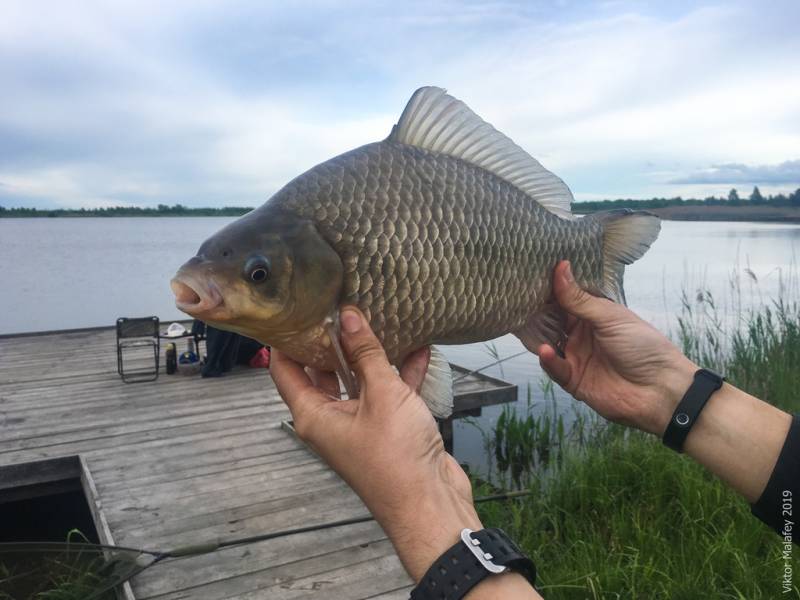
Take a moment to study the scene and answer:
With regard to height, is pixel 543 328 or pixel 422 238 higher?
pixel 422 238

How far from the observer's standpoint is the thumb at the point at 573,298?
160cm

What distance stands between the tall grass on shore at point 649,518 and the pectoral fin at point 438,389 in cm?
180

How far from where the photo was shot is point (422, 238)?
134cm

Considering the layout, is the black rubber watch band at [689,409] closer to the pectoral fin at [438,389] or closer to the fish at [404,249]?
the fish at [404,249]

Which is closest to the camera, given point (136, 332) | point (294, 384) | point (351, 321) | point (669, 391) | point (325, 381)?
point (351, 321)

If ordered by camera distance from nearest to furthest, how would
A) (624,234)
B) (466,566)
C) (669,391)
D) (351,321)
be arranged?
(466,566)
(351,321)
(624,234)
(669,391)

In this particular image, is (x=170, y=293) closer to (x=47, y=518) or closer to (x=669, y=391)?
(x=47, y=518)

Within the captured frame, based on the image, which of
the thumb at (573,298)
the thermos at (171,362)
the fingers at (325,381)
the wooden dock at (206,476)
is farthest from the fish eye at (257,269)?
the thermos at (171,362)

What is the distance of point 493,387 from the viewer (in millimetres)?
6098

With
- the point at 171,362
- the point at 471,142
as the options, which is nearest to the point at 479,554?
the point at 471,142

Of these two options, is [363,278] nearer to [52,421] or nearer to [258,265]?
[258,265]

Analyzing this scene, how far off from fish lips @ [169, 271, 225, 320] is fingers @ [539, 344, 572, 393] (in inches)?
36.4

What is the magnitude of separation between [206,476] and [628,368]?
9.84ft

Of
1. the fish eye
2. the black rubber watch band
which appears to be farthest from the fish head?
the black rubber watch band
